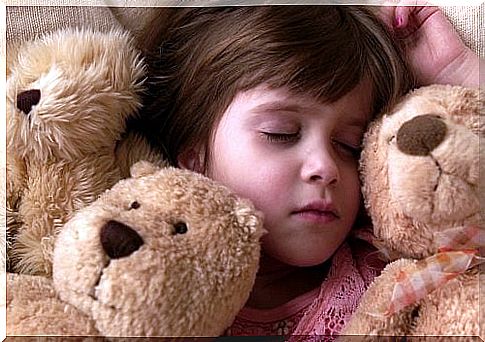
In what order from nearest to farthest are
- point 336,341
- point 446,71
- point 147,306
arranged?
point 147,306, point 336,341, point 446,71

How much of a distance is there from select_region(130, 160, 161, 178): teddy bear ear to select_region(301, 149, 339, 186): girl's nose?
0.42ft

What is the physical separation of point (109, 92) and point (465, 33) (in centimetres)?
37

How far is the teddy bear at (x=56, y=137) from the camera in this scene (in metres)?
0.70

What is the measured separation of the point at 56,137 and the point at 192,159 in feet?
0.44

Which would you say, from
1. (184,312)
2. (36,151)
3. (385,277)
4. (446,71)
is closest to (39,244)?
(36,151)

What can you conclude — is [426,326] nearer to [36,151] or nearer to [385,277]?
[385,277]

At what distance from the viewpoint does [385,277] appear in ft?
2.24

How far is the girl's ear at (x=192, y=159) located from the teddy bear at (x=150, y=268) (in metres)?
0.11

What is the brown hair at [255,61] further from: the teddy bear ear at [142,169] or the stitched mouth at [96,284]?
the stitched mouth at [96,284]

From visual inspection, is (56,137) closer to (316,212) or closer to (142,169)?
(142,169)

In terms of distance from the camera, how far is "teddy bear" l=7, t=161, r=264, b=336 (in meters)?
0.57

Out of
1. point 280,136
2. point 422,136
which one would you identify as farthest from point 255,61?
point 422,136

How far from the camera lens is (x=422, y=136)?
65 cm

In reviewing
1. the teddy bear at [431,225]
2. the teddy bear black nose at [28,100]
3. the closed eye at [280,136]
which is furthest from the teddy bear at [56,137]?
the teddy bear at [431,225]
